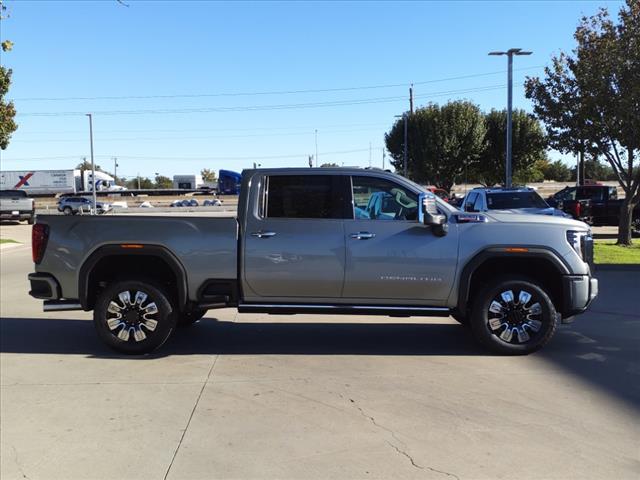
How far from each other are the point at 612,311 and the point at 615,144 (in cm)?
942

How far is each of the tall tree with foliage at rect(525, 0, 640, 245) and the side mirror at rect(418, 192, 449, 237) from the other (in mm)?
10413

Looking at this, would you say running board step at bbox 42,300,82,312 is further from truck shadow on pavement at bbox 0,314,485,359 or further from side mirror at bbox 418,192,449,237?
side mirror at bbox 418,192,449,237

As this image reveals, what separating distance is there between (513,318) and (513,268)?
562 millimetres

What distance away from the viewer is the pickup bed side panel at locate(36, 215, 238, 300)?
5953mm

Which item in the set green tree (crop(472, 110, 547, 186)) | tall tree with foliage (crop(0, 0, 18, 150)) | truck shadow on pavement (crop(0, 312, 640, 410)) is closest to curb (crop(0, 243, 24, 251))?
tall tree with foliage (crop(0, 0, 18, 150))

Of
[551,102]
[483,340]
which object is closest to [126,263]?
[483,340]

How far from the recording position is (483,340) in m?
6.01

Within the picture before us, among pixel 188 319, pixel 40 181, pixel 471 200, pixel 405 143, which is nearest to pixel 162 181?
pixel 40 181

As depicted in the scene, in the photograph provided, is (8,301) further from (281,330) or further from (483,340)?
(483,340)

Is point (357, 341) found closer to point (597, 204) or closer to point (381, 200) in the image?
point (381, 200)

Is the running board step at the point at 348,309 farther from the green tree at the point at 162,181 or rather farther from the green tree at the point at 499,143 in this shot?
the green tree at the point at 162,181

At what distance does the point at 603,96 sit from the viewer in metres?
14.8

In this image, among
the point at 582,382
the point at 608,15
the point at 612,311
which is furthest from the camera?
the point at 608,15

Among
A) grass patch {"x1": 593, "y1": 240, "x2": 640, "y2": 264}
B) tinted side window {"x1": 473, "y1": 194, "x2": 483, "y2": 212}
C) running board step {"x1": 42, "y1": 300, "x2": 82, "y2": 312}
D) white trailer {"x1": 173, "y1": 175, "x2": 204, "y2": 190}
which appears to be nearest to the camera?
running board step {"x1": 42, "y1": 300, "x2": 82, "y2": 312}
